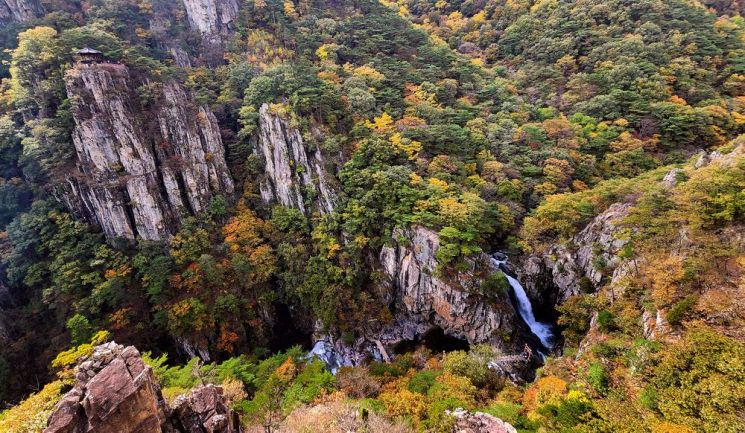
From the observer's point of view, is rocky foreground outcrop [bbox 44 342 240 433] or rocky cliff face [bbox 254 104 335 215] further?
rocky cliff face [bbox 254 104 335 215]

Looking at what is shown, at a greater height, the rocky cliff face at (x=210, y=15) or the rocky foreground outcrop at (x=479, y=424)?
the rocky cliff face at (x=210, y=15)

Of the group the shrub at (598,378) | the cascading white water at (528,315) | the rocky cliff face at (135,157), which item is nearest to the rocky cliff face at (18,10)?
the rocky cliff face at (135,157)

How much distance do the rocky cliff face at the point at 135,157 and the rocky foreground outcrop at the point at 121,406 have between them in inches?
799

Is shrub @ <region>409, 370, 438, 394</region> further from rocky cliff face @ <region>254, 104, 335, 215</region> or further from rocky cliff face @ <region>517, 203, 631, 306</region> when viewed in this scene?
rocky cliff face @ <region>254, 104, 335, 215</region>

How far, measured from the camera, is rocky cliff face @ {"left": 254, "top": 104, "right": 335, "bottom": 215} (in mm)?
26688

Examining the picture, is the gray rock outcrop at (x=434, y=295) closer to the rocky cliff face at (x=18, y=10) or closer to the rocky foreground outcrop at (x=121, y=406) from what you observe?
the rocky foreground outcrop at (x=121, y=406)

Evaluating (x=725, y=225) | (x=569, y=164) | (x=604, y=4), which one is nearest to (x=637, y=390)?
(x=725, y=225)

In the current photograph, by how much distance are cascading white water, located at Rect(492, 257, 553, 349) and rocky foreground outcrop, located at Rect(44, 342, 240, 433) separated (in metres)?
18.8

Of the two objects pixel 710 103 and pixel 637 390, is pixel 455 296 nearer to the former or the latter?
pixel 637 390

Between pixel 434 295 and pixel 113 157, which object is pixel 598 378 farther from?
pixel 113 157

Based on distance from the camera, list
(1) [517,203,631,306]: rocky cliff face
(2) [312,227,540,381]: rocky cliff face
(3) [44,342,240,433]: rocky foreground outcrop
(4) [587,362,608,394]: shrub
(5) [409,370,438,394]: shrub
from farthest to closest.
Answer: (2) [312,227,540,381]: rocky cliff face < (1) [517,203,631,306]: rocky cliff face < (5) [409,370,438,394]: shrub < (4) [587,362,608,394]: shrub < (3) [44,342,240,433]: rocky foreground outcrop

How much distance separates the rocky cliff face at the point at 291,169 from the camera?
2669 centimetres

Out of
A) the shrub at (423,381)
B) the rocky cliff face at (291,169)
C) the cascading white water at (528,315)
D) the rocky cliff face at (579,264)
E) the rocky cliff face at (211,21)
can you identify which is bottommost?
the cascading white water at (528,315)

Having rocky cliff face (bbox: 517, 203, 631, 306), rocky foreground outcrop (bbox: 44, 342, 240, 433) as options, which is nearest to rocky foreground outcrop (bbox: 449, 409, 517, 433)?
rocky foreground outcrop (bbox: 44, 342, 240, 433)
